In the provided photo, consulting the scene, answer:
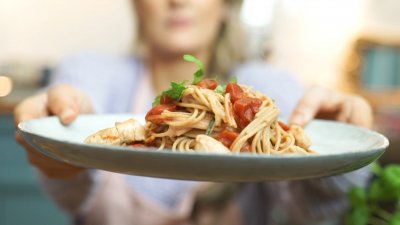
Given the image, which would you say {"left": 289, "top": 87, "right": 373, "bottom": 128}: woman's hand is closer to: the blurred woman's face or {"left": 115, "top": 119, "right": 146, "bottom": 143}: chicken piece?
{"left": 115, "top": 119, "right": 146, "bottom": 143}: chicken piece

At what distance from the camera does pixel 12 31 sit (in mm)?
3898

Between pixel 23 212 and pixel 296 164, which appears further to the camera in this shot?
pixel 23 212

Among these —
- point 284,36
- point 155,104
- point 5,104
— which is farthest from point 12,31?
point 155,104

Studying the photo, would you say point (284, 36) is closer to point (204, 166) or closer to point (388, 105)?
point (388, 105)

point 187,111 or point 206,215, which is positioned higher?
point 187,111

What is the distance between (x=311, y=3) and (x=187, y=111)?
137 inches

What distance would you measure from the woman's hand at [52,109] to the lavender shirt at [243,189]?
37 centimetres

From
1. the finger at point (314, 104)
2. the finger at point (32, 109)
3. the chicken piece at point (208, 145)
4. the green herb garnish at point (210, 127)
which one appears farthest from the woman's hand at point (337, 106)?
the finger at point (32, 109)

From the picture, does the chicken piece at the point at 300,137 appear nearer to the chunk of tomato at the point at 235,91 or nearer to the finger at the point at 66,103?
the chunk of tomato at the point at 235,91

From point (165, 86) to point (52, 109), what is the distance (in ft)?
2.88

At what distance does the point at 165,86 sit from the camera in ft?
6.02

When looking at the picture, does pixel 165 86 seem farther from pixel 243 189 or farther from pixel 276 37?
pixel 276 37

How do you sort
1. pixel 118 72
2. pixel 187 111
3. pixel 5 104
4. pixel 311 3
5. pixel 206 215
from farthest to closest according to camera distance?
pixel 311 3 < pixel 5 104 < pixel 118 72 < pixel 206 215 < pixel 187 111

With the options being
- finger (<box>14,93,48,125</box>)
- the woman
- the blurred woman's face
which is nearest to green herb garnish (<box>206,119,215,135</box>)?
finger (<box>14,93,48,125</box>)
